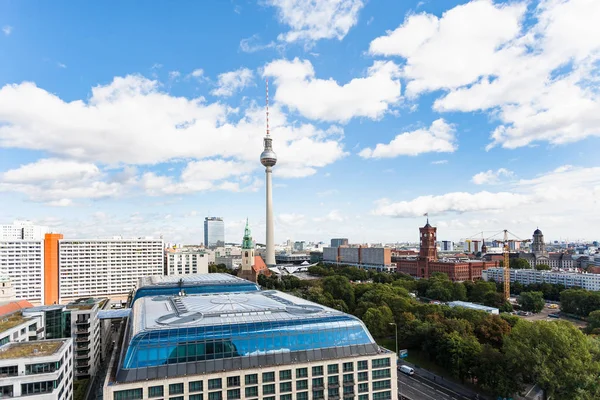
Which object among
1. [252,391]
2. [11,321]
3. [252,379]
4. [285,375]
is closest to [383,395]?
[285,375]

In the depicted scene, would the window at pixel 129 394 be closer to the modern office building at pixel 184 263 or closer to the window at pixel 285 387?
the window at pixel 285 387

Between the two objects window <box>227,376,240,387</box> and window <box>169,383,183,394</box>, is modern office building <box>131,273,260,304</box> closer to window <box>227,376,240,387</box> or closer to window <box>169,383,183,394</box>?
window <box>169,383,183,394</box>

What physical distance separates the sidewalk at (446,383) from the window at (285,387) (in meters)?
32.4

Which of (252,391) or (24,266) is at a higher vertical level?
(24,266)

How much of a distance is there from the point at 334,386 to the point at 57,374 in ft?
102

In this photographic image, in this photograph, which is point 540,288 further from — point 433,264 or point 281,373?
point 281,373

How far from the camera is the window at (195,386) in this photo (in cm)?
3855

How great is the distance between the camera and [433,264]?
19400 cm

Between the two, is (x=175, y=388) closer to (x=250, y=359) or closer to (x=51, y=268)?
(x=250, y=359)

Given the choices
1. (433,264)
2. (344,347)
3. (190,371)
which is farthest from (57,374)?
(433,264)

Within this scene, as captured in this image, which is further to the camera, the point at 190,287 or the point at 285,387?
the point at 190,287

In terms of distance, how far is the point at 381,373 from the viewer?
149 ft

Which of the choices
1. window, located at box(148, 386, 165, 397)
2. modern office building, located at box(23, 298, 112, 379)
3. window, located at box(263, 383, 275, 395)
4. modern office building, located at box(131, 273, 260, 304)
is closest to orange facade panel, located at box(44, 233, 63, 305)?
modern office building, located at box(131, 273, 260, 304)

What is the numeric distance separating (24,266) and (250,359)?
12774 centimetres
